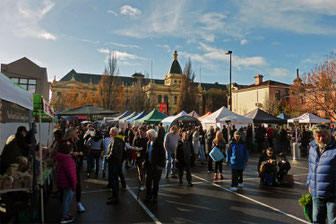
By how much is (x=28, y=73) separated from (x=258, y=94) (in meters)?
46.6

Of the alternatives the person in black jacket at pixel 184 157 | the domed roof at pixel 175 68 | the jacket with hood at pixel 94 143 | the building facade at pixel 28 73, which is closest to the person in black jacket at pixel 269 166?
the person in black jacket at pixel 184 157

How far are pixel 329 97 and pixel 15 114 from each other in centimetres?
2770

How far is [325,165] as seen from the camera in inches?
140

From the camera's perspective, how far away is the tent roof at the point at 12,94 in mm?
3728

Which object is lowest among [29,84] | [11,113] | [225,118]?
[11,113]

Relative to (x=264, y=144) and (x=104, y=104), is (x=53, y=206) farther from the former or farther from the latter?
(x=104, y=104)

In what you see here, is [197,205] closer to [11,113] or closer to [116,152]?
[116,152]

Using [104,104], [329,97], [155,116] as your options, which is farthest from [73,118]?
[329,97]

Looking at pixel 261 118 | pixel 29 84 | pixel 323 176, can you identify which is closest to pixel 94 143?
pixel 323 176

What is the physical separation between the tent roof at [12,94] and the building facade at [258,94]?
155 feet

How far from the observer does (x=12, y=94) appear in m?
3.96

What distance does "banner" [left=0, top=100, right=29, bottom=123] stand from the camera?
8227 millimetres

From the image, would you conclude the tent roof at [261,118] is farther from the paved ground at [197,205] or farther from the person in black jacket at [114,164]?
the person in black jacket at [114,164]

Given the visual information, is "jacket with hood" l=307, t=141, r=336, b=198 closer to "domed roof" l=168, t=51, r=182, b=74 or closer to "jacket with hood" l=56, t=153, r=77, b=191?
"jacket with hood" l=56, t=153, r=77, b=191
